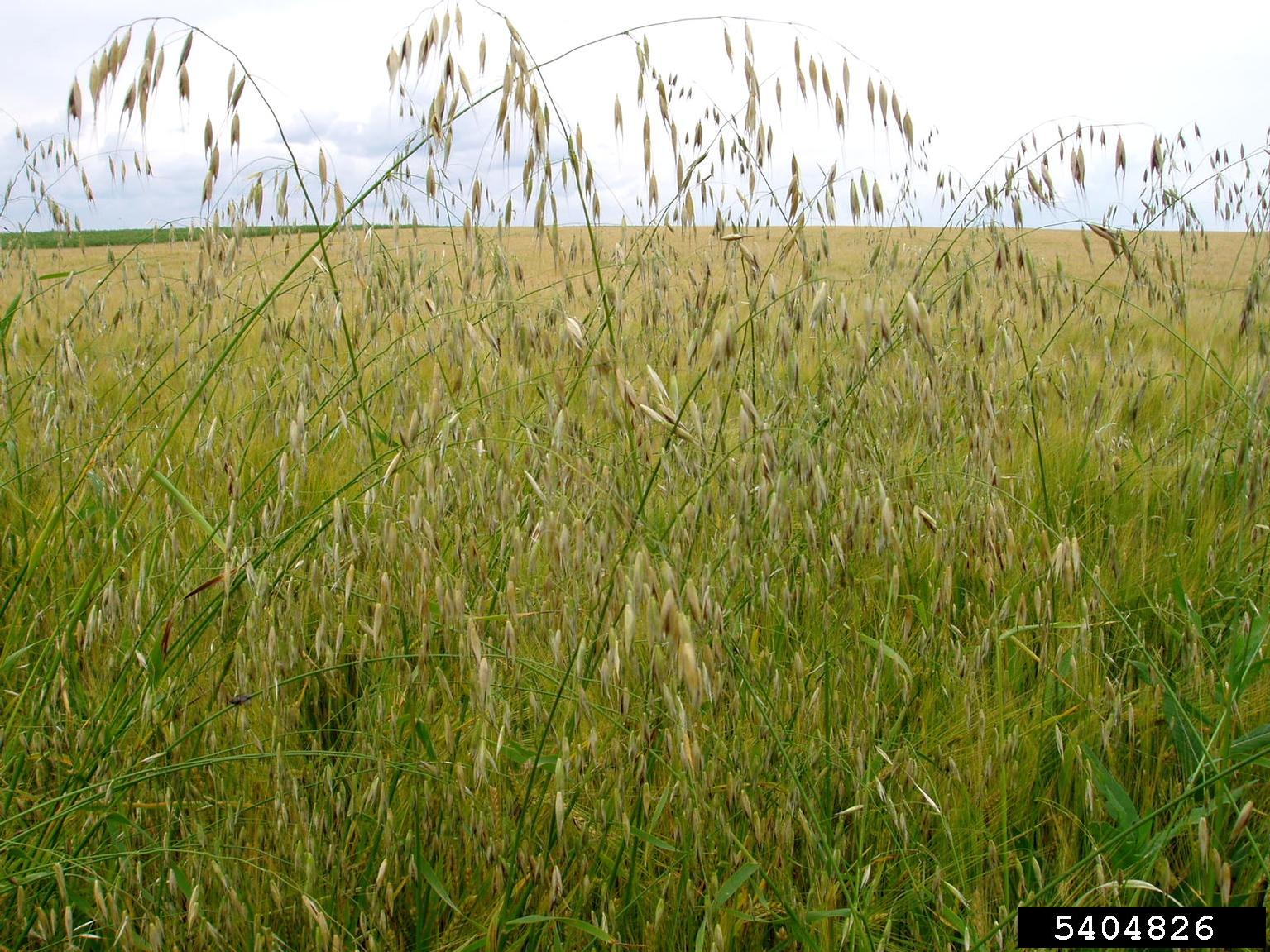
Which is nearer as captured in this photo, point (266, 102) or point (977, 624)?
point (266, 102)

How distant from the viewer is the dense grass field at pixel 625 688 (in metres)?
1.16

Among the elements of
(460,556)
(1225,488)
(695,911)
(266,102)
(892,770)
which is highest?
(266,102)

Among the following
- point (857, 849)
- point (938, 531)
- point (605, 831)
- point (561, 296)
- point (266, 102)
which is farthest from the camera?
point (561, 296)

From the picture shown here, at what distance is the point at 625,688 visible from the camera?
110cm

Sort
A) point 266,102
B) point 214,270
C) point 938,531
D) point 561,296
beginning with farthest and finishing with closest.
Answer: point 561,296 → point 214,270 → point 938,531 → point 266,102

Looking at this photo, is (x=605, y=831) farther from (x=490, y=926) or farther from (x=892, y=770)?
(x=892, y=770)

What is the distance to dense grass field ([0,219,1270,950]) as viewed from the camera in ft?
3.81

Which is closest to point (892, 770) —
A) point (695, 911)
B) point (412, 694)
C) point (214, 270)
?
point (695, 911)

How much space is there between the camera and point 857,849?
A: 4.17 feet

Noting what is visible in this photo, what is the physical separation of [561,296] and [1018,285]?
1.32 meters

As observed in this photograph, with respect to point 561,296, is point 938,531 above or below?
below

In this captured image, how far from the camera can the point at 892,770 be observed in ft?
4.32

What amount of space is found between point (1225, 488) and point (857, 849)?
164 cm

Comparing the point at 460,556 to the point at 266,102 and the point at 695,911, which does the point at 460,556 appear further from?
the point at 266,102
